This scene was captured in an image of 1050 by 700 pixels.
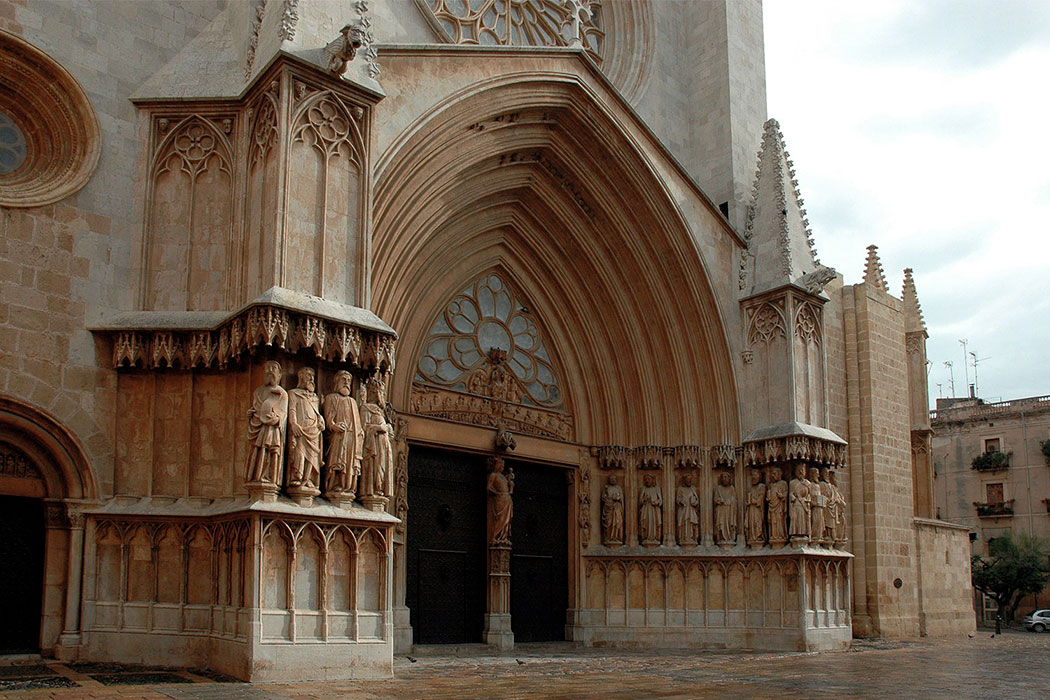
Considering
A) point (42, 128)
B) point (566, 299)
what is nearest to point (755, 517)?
point (566, 299)

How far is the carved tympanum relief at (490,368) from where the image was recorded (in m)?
14.1

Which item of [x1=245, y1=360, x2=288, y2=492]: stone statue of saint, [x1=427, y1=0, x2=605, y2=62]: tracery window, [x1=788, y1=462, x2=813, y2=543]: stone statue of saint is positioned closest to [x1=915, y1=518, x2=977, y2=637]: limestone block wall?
[x1=788, y1=462, x2=813, y2=543]: stone statue of saint

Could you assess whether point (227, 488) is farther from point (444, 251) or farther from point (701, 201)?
point (701, 201)

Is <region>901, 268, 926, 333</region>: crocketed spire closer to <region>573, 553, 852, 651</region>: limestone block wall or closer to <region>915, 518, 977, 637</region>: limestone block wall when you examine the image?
<region>915, 518, 977, 637</region>: limestone block wall

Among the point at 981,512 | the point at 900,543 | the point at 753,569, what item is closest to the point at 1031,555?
the point at 981,512

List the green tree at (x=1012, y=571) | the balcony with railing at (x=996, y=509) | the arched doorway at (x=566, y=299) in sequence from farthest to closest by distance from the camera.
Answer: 1. the balcony with railing at (x=996, y=509)
2. the green tree at (x=1012, y=571)
3. the arched doorway at (x=566, y=299)

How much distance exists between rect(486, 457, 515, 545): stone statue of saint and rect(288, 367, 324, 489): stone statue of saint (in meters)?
5.05

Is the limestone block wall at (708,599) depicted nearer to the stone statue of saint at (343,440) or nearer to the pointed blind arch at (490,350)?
the pointed blind arch at (490,350)

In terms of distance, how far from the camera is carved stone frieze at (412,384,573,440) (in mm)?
13859

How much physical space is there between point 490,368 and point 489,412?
648 mm

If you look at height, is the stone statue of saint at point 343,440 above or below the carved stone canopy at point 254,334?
below

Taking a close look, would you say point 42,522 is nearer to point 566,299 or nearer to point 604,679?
point 604,679

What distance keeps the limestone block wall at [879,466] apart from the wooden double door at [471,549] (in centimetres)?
530

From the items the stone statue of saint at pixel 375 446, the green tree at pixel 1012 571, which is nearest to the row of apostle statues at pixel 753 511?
the stone statue of saint at pixel 375 446
